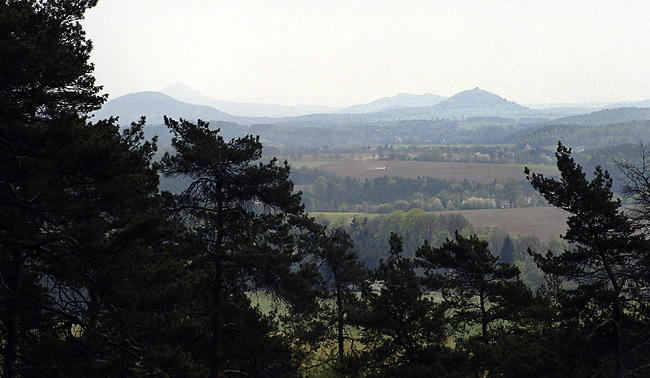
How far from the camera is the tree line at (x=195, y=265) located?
9.98 metres

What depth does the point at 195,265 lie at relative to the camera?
558 inches

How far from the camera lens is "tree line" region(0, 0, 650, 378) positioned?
32.8 ft

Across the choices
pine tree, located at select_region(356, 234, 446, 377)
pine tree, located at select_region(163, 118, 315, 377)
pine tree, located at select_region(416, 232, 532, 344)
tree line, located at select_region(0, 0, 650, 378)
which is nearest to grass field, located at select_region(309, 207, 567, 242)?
pine tree, located at select_region(416, 232, 532, 344)

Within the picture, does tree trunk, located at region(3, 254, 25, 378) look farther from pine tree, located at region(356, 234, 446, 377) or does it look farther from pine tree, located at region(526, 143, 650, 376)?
pine tree, located at region(526, 143, 650, 376)

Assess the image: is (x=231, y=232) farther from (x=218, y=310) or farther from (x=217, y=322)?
(x=217, y=322)

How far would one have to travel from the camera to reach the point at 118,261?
10.6 meters

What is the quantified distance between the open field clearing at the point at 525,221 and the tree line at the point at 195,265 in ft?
418

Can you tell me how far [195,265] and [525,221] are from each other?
515ft

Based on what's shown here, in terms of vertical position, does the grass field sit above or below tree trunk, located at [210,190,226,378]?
below

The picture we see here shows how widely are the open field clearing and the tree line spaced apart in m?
128

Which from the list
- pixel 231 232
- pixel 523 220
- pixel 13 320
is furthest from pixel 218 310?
pixel 523 220

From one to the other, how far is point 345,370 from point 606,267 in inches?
351

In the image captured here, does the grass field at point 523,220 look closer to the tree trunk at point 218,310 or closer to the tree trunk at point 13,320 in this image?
the tree trunk at point 218,310

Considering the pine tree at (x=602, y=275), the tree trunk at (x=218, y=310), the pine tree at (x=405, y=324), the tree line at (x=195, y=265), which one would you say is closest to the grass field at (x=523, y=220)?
the tree line at (x=195, y=265)
